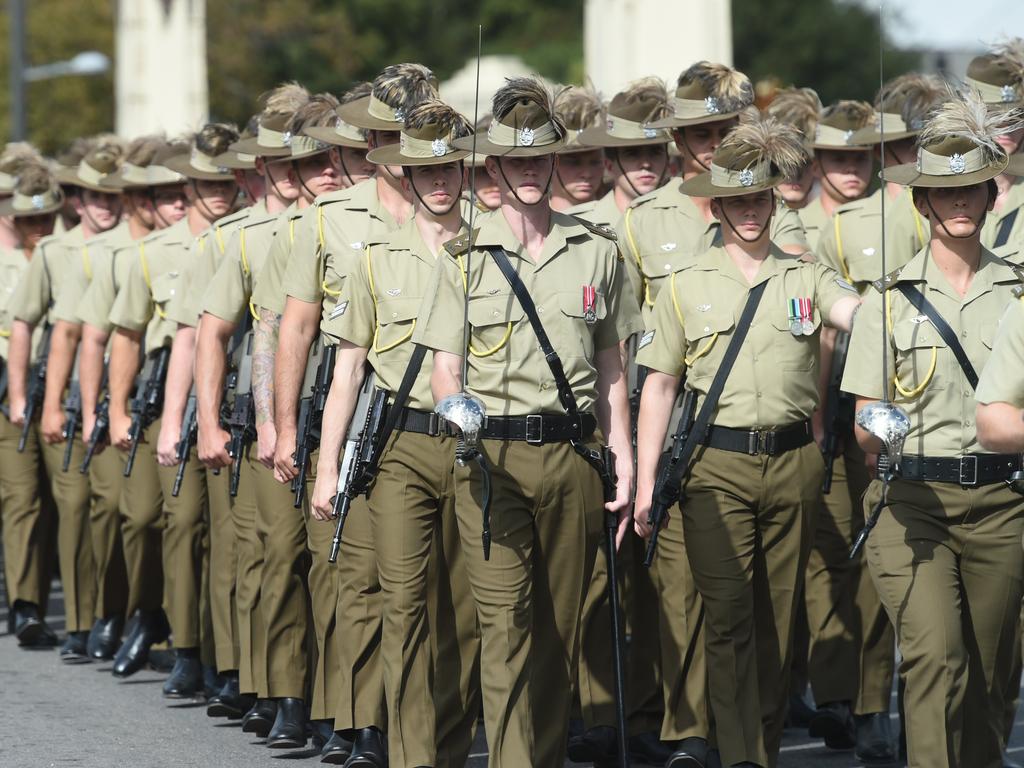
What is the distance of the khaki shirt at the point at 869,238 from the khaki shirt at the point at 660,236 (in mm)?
397

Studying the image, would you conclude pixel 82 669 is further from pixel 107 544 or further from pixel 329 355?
pixel 329 355

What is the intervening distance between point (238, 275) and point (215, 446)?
2.44 ft

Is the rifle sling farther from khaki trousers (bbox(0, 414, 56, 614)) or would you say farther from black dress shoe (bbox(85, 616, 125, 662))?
khaki trousers (bbox(0, 414, 56, 614))

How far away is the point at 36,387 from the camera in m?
12.8

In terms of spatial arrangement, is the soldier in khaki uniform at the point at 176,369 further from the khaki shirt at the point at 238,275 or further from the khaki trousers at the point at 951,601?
the khaki trousers at the point at 951,601

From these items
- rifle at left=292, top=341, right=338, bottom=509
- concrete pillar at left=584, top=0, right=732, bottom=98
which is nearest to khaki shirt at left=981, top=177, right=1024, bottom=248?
rifle at left=292, top=341, right=338, bottom=509

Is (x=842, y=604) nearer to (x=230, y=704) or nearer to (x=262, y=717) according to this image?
(x=262, y=717)

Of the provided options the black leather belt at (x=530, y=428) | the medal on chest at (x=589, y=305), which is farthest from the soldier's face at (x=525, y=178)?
the black leather belt at (x=530, y=428)

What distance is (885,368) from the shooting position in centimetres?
723

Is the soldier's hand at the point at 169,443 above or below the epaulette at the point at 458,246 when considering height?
below

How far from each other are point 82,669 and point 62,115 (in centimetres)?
3738

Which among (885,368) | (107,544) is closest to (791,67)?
(107,544)

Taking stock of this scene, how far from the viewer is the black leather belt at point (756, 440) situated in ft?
26.8

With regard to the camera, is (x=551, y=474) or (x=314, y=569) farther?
(x=314, y=569)
